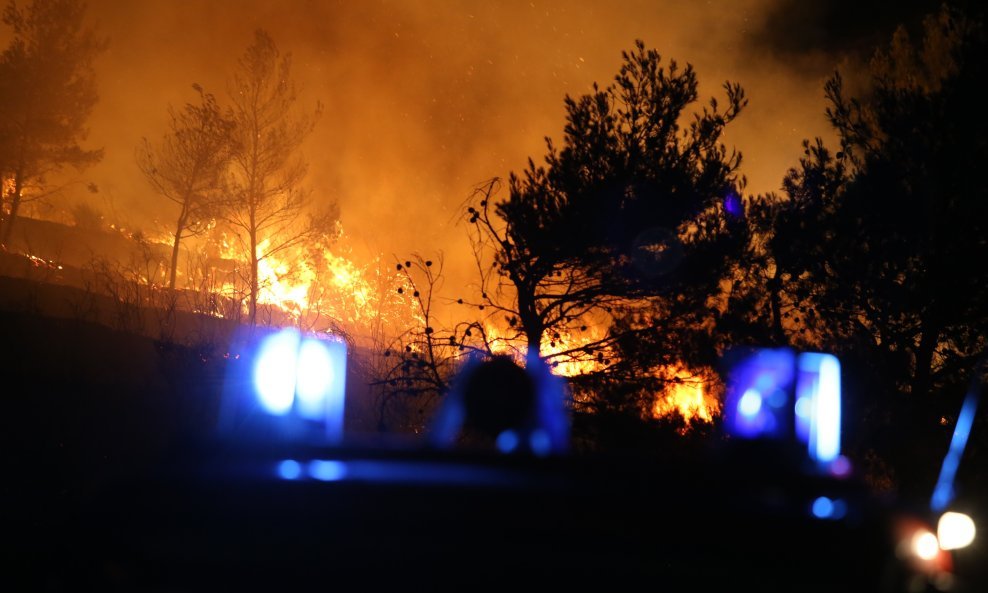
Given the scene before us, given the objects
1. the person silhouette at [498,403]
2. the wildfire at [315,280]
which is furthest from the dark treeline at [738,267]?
the wildfire at [315,280]

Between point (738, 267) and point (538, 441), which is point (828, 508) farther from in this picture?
point (738, 267)

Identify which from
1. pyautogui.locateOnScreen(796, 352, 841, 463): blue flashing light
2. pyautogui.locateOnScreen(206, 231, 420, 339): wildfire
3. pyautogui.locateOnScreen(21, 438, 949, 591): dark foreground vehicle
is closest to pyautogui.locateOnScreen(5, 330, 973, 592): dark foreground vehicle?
pyautogui.locateOnScreen(21, 438, 949, 591): dark foreground vehicle

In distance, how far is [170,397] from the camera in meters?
18.2

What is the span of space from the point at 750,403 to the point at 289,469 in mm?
1496

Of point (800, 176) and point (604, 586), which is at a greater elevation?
point (800, 176)

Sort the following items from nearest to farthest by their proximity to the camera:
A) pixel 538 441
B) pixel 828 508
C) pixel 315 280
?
pixel 828 508, pixel 538 441, pixel 315 280

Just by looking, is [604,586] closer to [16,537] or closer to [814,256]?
[16,537]

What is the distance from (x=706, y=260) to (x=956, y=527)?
1006 centimetres

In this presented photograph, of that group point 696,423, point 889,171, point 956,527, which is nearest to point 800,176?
point 889,171

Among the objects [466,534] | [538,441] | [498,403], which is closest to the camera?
[466,534]

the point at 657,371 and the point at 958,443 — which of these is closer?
the point at 958,443

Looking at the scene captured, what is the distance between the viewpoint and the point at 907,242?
1211 cm

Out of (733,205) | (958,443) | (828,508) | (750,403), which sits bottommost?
(958,443)

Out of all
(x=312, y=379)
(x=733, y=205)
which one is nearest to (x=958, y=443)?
(x=733, y=205)
